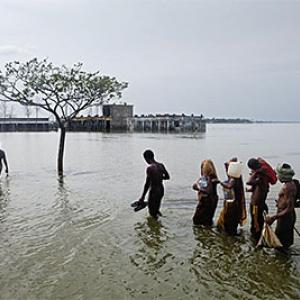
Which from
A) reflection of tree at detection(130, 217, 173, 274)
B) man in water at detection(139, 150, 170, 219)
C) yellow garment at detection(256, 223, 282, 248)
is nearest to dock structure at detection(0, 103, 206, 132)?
man in water at detection(139, 150, 170, 219)

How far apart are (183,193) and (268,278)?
794 cm

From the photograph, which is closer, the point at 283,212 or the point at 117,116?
the point at 283,212

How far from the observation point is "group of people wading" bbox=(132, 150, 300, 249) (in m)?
7.01

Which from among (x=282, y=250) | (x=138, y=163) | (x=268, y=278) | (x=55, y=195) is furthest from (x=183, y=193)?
(x=138, y=163)

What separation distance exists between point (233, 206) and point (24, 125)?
328ft

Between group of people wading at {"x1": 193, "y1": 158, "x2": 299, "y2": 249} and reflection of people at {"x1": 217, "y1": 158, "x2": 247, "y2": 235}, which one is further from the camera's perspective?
reflection of people at {"x1": 217, "y1": 158, "x2": 247, "y2": 235}

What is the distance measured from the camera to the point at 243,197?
840 cm

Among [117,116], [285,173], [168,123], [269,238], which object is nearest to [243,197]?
[269,238]

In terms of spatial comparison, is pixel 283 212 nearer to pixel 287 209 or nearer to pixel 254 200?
pixel 287 209

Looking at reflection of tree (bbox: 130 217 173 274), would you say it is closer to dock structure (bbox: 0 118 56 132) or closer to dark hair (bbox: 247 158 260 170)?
dark hair (bbox: 247 158 260 170)

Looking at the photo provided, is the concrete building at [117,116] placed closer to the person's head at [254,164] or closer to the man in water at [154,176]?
the man in water at [154,176]

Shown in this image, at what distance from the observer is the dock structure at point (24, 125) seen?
102 metres

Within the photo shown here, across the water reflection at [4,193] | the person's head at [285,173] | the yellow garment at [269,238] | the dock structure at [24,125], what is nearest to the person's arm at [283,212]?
the yellow garment at [269,238]

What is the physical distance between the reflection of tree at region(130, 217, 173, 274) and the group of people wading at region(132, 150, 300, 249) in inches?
20.9
